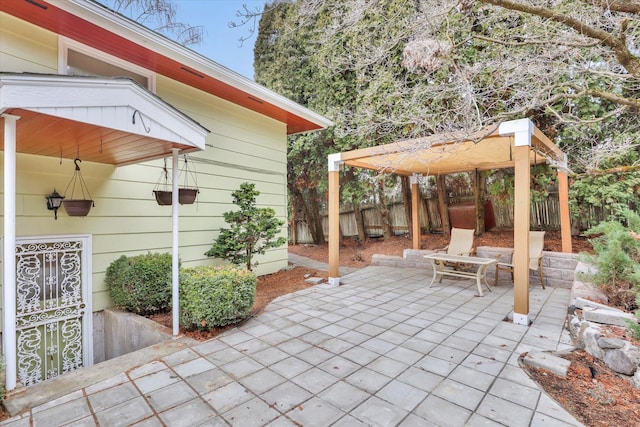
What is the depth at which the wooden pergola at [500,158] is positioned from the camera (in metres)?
3.86

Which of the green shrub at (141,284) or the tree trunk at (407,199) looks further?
the tree trunk at (407,199)

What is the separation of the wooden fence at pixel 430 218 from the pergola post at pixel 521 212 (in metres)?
4.14

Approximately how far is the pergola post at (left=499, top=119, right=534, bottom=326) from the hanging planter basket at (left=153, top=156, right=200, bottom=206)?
4.25 meters

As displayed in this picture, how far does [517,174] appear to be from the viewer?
3.96m

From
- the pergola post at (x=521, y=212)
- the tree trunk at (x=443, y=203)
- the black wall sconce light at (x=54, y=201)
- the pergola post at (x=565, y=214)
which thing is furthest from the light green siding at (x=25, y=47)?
the pergola post at (x=565, y=214)

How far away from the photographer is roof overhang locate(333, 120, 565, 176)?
3.93 meters

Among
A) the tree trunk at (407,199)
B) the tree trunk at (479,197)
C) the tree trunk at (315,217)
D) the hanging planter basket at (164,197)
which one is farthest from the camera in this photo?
the tree trunk at (315,217)

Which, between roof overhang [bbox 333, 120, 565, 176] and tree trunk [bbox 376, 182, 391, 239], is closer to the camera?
roof overhang [bbox 333, 120, 565, 176]

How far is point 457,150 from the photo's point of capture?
15.8ft

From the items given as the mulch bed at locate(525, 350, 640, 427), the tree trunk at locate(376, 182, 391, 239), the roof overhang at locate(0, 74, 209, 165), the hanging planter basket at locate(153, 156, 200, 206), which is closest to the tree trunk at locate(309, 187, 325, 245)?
the tree trunk at locate(376, 182, 391, 239)

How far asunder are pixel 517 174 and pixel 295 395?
375cm

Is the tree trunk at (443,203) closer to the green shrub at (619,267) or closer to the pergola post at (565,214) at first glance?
the pergola post at (565,214)

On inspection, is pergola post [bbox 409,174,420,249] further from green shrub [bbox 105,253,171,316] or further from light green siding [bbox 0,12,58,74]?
light green siding [bbox 0,12,58,74]

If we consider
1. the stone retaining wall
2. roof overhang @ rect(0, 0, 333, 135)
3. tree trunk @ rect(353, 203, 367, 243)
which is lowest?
the stone retaining wall
